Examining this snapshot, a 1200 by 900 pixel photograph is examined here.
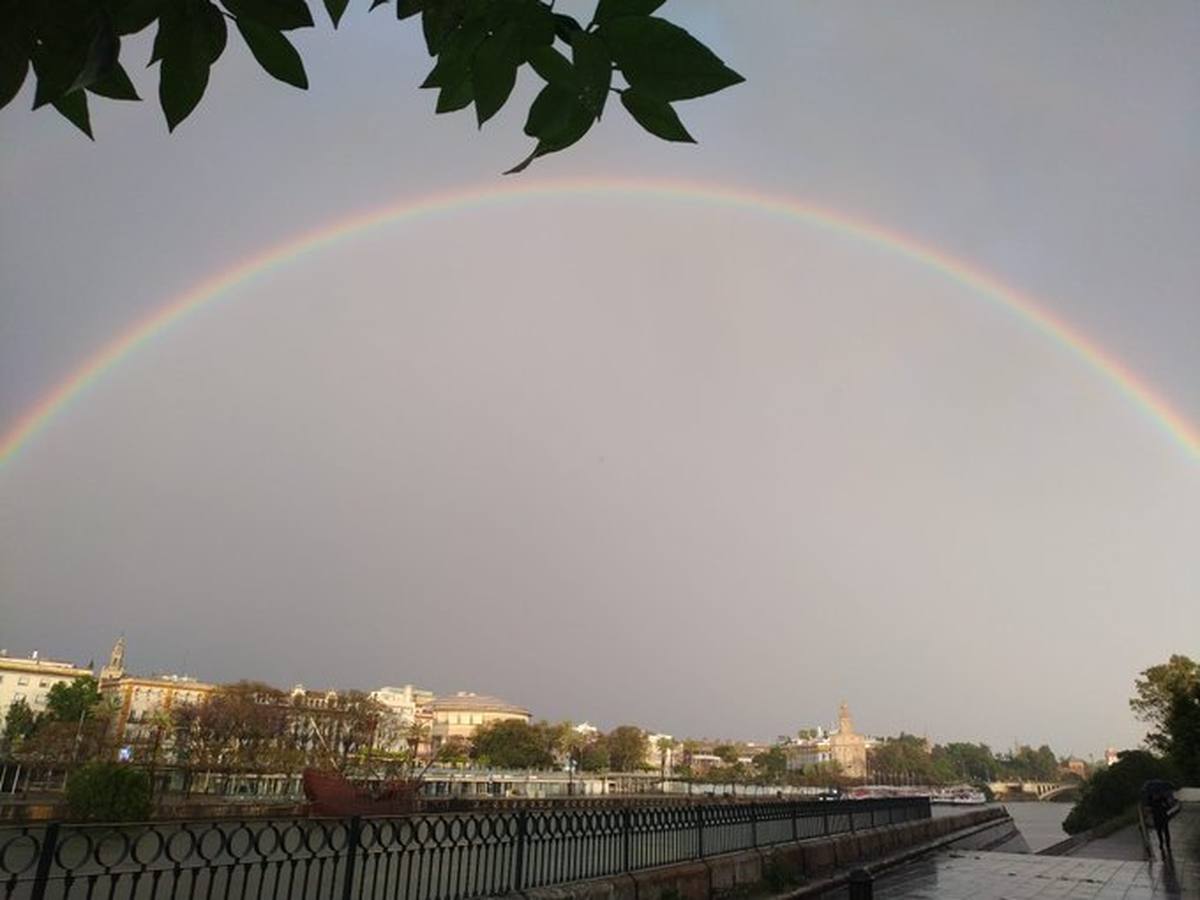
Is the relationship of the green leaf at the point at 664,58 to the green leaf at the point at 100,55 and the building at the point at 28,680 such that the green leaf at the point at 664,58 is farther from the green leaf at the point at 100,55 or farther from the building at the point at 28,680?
the building at the point at 28,680

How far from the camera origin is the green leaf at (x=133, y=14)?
3.83ft

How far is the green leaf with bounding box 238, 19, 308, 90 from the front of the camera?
1.30 meters

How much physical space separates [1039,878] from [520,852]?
12.9 metres

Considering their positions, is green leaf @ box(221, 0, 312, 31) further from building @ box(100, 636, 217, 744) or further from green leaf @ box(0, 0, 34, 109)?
building @ box(100, 636, 217, 744)

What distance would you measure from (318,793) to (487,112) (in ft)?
145

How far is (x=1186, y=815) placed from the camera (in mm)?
33281

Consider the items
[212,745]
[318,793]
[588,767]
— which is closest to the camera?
[318,793]

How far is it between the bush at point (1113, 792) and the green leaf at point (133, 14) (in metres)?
48.9

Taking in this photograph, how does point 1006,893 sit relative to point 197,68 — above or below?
below

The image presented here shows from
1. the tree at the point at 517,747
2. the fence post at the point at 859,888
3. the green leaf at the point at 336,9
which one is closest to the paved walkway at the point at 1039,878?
the fence post at the point at 859,888

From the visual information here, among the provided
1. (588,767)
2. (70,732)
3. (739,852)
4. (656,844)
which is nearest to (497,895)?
(656,844)

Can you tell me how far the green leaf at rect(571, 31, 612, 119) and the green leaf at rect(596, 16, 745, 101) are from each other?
0.07 feet

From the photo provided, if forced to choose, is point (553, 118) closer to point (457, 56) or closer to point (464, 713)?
point (457, 56)

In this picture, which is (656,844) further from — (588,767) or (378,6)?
(588,767)
